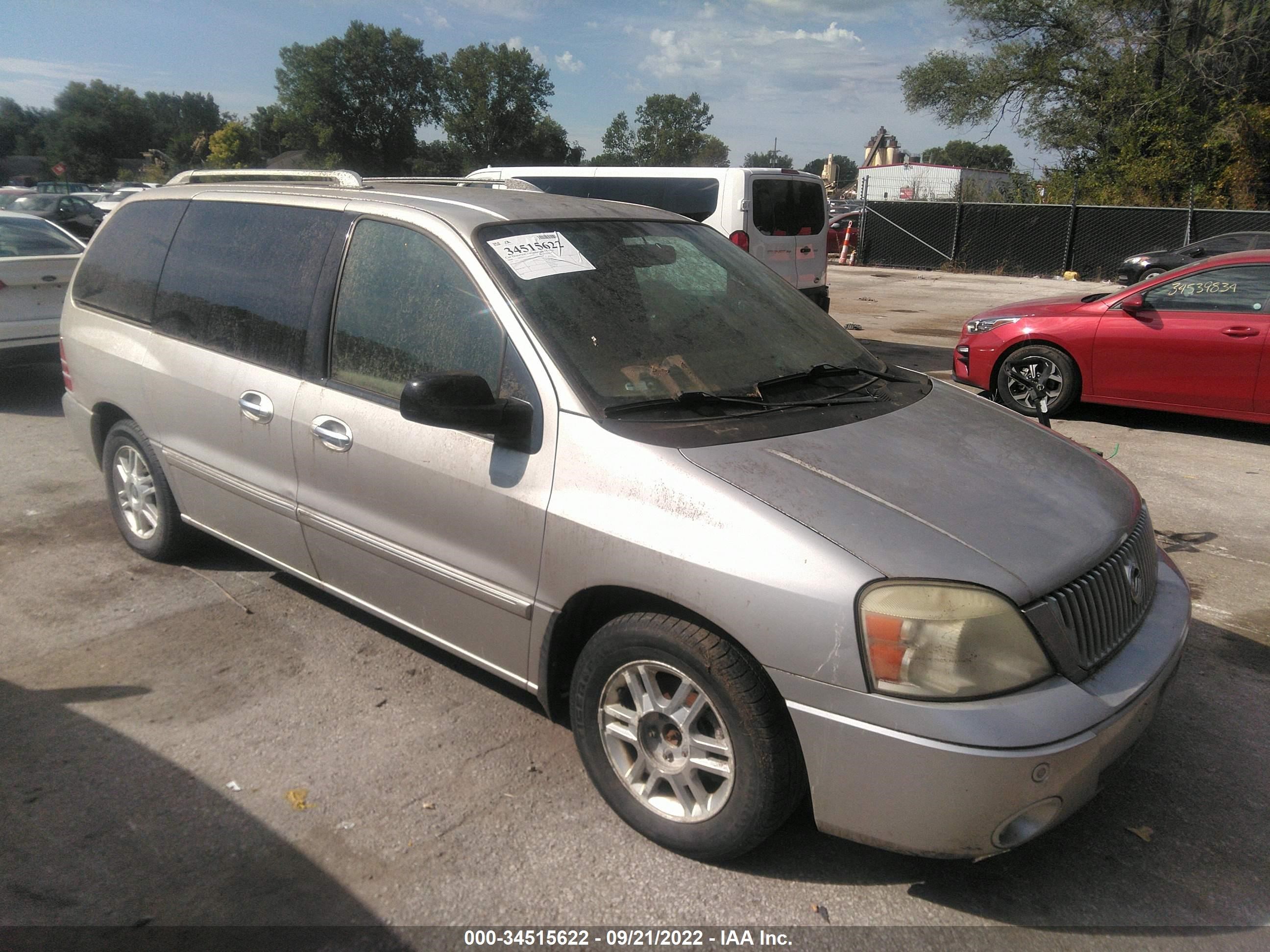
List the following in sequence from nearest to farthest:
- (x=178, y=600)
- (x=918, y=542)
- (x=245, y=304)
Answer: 1. (x=918, y=542)
2. (x=245, y=304)
3. (x=178, y=600)

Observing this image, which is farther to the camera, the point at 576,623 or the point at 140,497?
the point at 140,497

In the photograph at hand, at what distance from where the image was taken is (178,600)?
446cm

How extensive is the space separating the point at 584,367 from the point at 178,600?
8.56 ft

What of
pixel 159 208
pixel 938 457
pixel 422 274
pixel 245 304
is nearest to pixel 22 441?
pixel 159 208

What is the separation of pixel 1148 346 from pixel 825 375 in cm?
546

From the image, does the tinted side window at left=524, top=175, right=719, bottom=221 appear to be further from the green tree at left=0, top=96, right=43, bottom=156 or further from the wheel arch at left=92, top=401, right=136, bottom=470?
the green tree at left=0, top=96, right=43, bottom=156

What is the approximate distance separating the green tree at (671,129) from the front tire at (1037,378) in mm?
108742

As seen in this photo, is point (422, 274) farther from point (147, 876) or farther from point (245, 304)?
point (147, 876)

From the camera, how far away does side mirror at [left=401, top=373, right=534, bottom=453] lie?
285cm

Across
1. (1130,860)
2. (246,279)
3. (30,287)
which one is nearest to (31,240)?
(30,287)

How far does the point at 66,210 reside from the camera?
25156 millimetres

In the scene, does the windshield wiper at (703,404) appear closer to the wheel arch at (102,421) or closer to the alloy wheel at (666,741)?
the alloy wheel at (666,741)

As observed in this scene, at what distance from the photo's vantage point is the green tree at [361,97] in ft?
303

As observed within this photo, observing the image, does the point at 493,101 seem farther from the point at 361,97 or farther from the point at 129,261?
the point at 129,261
